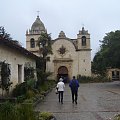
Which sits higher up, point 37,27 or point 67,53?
point 37,27

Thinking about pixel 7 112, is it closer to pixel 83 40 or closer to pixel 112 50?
pixel 112 50

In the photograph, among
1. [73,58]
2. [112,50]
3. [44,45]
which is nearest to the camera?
[112,50]

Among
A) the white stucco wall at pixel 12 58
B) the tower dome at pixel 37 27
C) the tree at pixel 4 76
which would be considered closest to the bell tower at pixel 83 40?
the tower dome at pixel 37 27

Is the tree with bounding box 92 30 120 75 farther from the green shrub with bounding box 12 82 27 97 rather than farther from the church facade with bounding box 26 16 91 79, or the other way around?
the green shrub with bounding box 12 82 27 97

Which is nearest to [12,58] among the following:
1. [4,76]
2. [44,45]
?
[4,76]

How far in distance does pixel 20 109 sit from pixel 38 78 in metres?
28.2

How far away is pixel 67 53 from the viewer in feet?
220

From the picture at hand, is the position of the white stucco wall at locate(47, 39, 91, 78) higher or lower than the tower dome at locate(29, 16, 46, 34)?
lower

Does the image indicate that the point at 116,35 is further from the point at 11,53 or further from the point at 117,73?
the point at 117,73

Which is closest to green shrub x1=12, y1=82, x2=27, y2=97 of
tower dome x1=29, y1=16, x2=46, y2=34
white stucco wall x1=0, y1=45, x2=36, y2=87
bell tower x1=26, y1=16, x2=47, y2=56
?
white stucco wall x1=0, y1=45, x2=36, y2=87

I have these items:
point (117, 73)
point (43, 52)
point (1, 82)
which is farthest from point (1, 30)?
point (117, 73)

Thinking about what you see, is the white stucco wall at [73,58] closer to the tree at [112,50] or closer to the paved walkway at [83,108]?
the tree at [112,50]

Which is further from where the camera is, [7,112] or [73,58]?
[73,58]

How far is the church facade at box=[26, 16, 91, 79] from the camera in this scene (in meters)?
65.9
